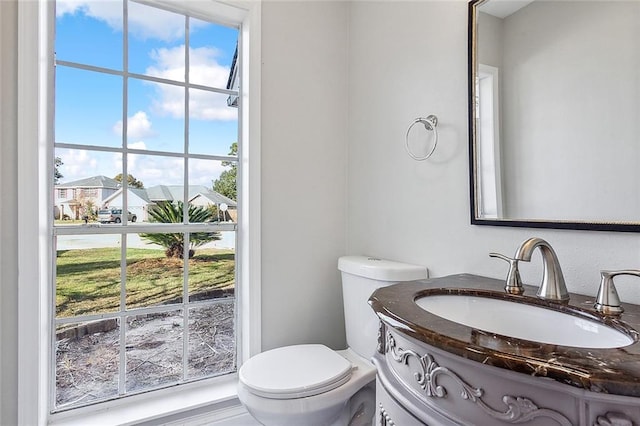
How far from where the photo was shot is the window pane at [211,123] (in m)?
1.60

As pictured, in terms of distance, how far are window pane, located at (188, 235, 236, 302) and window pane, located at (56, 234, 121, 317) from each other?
0.30 m

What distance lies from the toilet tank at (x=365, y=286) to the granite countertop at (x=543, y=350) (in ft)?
1.69

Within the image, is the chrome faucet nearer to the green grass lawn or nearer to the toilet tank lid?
the toilet tank lid

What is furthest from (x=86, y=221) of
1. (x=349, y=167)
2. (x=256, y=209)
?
(x=349, y=167)

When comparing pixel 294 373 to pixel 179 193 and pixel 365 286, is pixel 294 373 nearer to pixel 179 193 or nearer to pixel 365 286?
pixel 365 286

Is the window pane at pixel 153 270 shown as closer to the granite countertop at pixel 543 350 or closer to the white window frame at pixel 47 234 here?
the white window frame at pixel 47 234

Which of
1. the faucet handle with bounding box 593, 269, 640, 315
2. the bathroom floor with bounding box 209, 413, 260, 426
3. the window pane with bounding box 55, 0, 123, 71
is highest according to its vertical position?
the window pane with bounding box 55, 0, 123, 71

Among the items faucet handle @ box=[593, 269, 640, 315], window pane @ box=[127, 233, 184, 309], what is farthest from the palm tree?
faucet handle @ box=[593, 269, 640, 315]

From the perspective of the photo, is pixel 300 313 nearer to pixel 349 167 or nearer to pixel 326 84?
pixel 349 167

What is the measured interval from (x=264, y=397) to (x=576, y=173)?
1140 mm

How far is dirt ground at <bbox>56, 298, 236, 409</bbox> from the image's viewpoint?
1.35 meters

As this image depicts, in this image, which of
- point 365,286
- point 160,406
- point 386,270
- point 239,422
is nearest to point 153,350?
point 160,406

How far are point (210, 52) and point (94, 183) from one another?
0.80 metres

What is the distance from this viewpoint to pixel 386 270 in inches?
52.8
